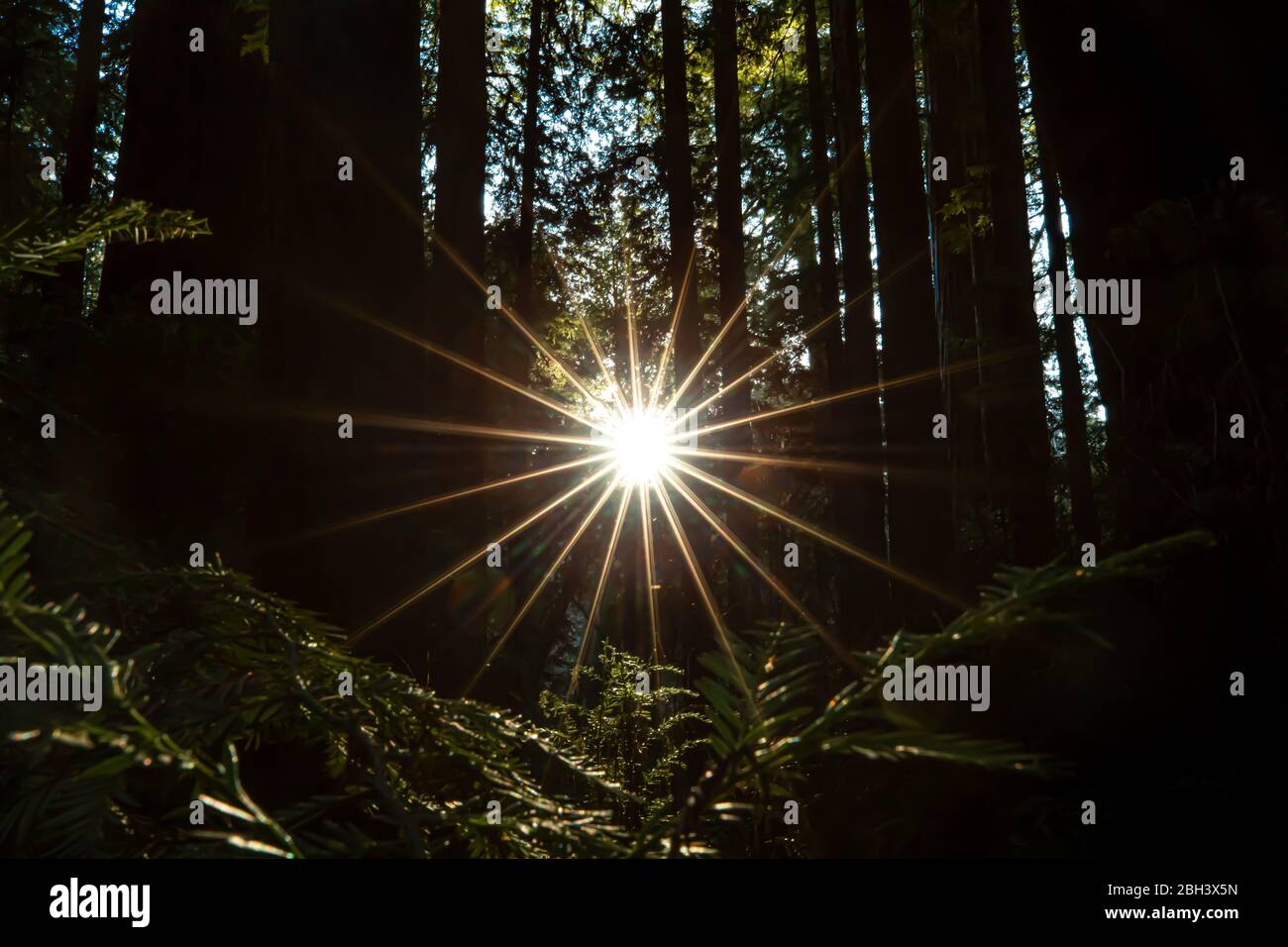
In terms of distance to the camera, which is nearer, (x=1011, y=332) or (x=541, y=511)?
(x=1011, y=332)

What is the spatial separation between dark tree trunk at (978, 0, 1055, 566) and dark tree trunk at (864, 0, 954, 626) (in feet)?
2.25

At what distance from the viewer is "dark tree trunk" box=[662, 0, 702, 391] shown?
38.0 ft

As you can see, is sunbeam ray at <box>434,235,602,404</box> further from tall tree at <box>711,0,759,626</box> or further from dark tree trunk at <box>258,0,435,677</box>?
dark tree trunk at <box>258,0,435,677</box>

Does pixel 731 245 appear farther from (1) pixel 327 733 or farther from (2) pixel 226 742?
(2) pixel 226 742

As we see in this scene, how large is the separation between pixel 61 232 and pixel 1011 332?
754cm

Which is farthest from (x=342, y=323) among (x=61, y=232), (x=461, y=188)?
(x=461, y=188)

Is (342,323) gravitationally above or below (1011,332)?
below

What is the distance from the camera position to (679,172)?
454 inches

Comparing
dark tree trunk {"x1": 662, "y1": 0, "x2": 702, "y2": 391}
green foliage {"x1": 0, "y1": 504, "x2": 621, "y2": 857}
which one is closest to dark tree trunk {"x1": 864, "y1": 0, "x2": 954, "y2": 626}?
dark tree trunk {"x1": 662, "y1": 0, "x2": 702, "y2": 391}

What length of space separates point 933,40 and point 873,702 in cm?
1161

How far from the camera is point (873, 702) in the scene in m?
0.83

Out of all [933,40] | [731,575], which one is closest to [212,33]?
[933,40]

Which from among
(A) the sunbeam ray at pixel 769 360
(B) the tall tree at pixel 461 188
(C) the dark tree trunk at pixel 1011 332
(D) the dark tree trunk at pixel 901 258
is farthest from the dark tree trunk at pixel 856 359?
(B) the tall tree at pixel 461 188
